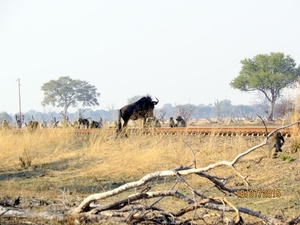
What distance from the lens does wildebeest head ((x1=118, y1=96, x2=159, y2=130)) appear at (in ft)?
58.5

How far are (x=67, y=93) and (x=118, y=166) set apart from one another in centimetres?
7121

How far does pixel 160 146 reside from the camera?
1305cm

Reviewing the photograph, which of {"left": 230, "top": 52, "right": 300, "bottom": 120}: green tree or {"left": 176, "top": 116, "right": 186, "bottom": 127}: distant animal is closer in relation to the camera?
{"left": 176, "top": 116, "right": 186, "bottom": 127}: distant animal

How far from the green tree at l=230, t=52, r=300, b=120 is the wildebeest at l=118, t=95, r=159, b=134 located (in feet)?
113

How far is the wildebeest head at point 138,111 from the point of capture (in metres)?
17.8

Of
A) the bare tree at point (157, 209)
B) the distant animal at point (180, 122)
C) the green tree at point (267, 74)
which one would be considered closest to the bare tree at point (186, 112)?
the distant animal at point (180, 122)

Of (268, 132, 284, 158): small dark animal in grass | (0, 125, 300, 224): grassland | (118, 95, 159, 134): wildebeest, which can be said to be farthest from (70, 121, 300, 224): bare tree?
(118, 95, 159, 134): wildebeest

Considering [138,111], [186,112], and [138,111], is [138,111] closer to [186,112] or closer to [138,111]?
[138,111]

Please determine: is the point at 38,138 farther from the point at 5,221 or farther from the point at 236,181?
the point at 5,221

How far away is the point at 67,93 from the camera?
81.7 meters

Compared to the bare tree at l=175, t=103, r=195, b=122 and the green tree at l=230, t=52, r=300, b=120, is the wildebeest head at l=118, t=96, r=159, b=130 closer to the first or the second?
the bare tree at l=175, t=103, r=195, b=122

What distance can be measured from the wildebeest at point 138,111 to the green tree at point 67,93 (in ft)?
205
